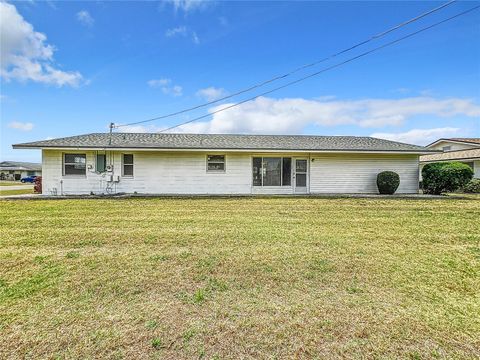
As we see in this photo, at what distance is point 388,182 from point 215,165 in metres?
9.56

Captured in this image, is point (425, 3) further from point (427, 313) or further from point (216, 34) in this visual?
point (427, 313)

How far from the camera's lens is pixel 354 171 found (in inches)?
643

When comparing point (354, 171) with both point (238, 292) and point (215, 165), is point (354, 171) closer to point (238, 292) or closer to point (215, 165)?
point (215, 165)

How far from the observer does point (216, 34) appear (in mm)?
16609

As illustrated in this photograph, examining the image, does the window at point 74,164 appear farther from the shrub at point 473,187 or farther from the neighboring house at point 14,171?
the neighboring house at point 14,171

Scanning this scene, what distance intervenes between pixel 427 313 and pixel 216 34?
17304mm

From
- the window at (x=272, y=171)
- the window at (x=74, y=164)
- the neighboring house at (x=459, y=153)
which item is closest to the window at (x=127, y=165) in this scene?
the window at (x=74, y=164)

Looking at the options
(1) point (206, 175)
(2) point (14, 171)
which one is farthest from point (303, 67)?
(2) point (14, 171)

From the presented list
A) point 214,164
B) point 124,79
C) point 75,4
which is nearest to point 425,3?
point 214,164

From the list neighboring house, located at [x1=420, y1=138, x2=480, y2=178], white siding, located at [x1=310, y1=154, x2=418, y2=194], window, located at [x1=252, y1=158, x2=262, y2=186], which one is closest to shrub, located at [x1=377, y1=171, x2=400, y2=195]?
white siding, located at [x1=310, y1=154, x2=418, y2=194]

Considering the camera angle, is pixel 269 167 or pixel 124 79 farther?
pixel 124 79

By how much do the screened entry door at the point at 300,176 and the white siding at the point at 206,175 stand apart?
332 millimetres

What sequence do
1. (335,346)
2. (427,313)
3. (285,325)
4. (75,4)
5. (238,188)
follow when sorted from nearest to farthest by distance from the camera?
1. (335,346)
2. (285,325)
3. (427,313)
4. (75,4)
5. (238,188)

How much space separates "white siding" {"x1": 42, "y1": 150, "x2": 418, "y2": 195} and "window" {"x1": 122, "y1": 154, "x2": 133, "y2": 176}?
0.22 meters
